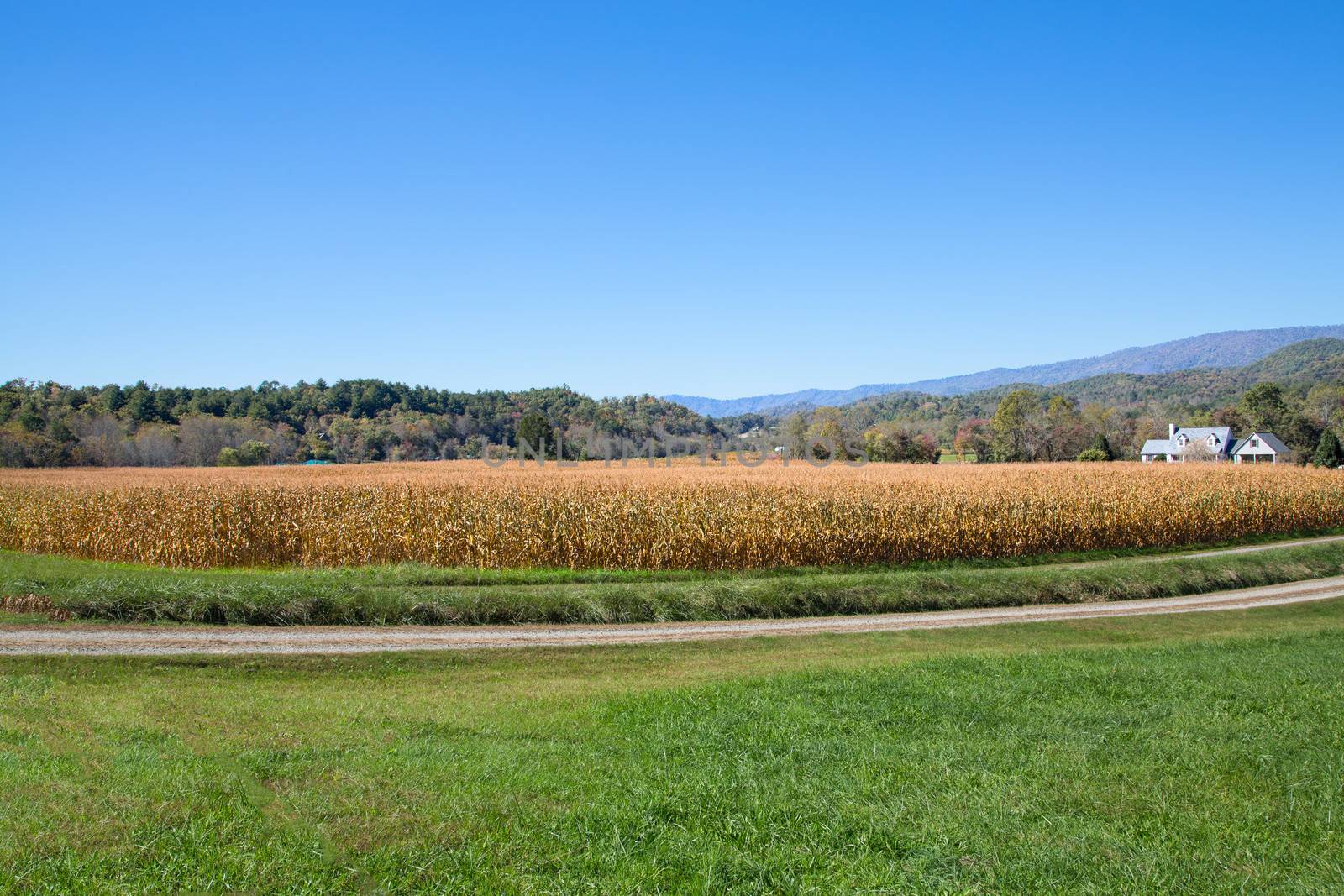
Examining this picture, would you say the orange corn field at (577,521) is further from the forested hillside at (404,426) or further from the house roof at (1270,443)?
the house roof at (1270,443)

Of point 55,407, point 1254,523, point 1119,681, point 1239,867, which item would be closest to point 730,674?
point 1119,681

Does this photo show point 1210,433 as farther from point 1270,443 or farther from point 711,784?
point 711,784

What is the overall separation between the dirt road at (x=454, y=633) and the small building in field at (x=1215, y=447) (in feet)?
180

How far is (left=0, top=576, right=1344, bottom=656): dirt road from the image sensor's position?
12.0m

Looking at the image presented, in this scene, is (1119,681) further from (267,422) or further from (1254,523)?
(267,422)

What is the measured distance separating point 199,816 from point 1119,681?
307 inches

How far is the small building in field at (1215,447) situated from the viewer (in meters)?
72.8

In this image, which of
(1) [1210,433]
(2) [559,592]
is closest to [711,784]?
(2) [559,592]

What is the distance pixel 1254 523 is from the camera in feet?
97.0

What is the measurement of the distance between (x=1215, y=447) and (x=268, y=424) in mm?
89770

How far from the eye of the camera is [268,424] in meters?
69.4

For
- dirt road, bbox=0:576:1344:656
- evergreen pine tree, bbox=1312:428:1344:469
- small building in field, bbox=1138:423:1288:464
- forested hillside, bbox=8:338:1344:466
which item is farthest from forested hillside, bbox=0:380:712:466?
evergreen pine tree, bbox=1312:428:1344:469

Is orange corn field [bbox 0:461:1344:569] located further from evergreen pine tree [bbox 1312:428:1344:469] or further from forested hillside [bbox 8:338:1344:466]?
Result: evergreen pine tree [bbox 1312:428:1344:469]

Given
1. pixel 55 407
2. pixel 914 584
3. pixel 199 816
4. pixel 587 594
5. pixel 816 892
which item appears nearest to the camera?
pixel 816 892
